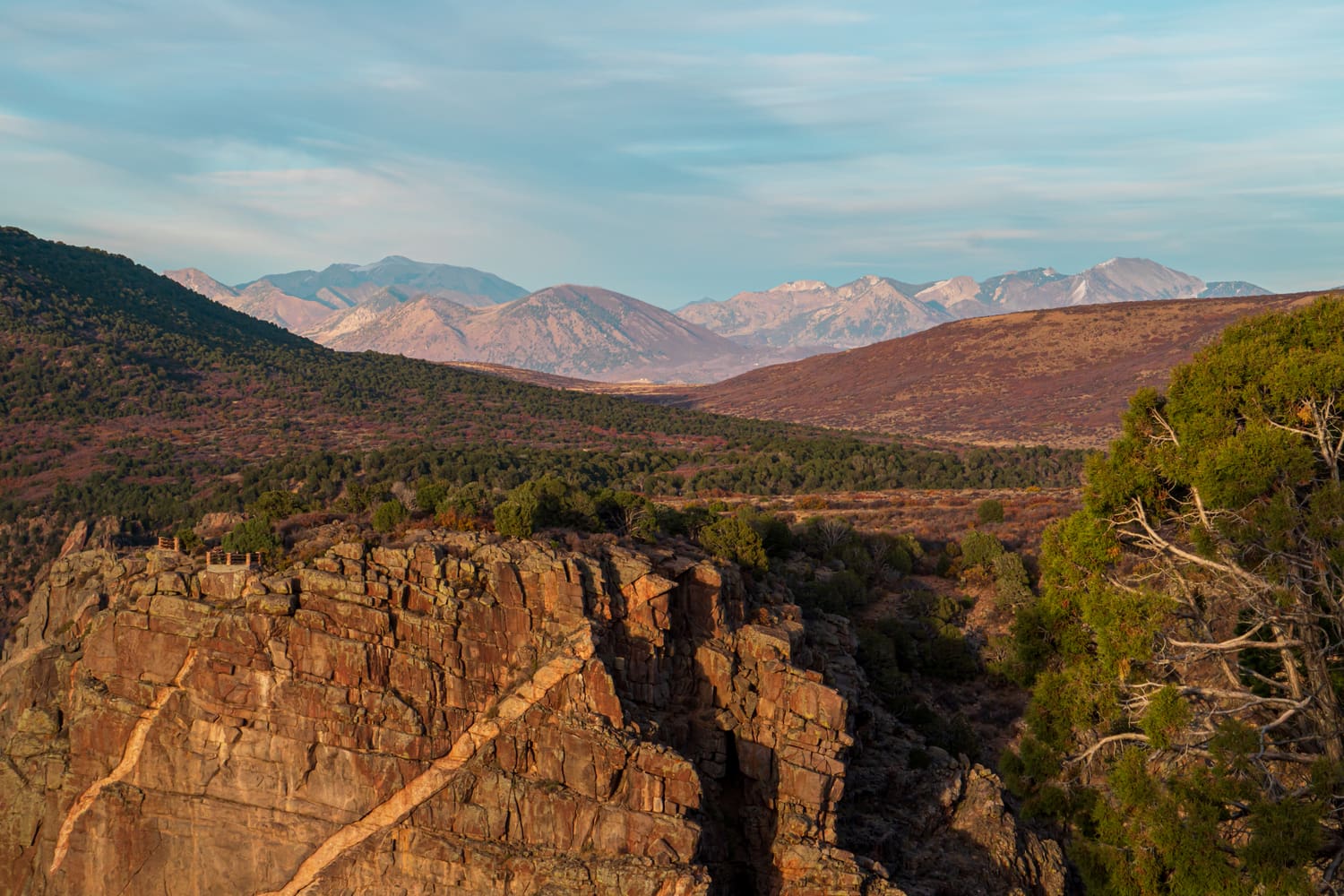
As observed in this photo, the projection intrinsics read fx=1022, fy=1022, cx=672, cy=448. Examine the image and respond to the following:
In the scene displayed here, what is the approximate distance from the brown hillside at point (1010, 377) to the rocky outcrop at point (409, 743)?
10368 cm

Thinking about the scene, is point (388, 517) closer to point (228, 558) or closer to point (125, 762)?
point (228, 558)

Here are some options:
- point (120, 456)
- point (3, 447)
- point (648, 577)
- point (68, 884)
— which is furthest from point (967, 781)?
point (3, 447)

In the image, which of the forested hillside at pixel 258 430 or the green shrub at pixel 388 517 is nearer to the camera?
the green shrub at pixel 388 517

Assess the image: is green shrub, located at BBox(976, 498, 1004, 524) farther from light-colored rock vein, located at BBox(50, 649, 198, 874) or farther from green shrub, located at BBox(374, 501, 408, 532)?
light-colored rock vein, located at BBox(50, 649, 198, 874)

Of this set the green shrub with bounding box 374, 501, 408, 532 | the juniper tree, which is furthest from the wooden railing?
the juniper tree

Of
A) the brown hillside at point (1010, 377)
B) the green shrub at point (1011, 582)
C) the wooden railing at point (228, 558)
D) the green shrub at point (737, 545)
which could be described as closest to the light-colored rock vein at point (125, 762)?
the wooden railing at point (228, 558)

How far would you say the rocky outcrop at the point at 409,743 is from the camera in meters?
18.7

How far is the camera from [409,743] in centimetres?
1936

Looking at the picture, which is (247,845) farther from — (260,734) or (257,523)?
(257,523)

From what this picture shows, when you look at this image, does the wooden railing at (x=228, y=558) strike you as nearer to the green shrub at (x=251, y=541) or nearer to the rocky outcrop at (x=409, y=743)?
the green shrub at (x=251, y=541)

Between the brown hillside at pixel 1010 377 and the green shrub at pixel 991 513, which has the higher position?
the brown hillside at pixel 1010 377

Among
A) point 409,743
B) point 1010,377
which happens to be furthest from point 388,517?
point 1010,377

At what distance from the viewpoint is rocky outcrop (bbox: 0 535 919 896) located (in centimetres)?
1866

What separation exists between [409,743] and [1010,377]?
15234 cm
